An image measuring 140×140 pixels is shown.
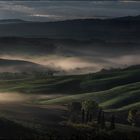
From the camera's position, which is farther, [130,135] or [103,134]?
[130,135]

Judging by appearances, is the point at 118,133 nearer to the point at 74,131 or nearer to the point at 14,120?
the point at 74,131

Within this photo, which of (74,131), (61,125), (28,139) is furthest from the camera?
(61,125)

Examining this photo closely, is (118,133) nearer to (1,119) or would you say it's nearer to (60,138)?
(60,138)

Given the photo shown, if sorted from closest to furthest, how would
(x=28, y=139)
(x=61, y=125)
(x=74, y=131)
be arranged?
(x=28, y=139)
(x=74, y=131)
(x=61, y=125)

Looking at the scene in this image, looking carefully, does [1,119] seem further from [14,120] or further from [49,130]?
[49,130]

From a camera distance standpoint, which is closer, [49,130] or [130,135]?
[49,130]

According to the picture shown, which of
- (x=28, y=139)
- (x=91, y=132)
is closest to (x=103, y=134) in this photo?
(x=91, y=132)

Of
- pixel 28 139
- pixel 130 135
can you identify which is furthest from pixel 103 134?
pixel 28 139
